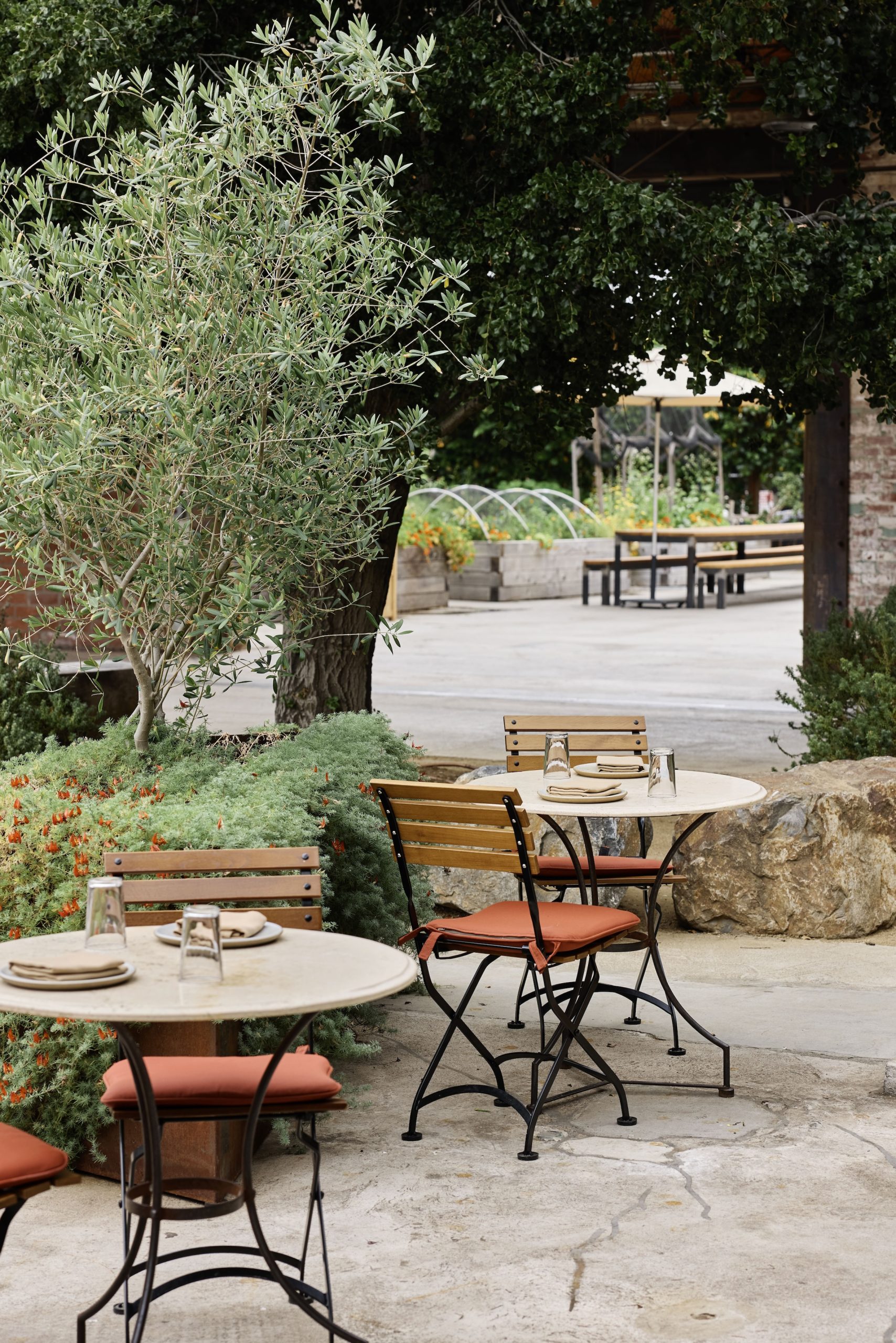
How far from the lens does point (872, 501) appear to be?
1104 centimetres

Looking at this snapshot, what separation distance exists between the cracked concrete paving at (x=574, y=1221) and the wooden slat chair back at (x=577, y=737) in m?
0.98

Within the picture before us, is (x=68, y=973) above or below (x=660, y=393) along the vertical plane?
below

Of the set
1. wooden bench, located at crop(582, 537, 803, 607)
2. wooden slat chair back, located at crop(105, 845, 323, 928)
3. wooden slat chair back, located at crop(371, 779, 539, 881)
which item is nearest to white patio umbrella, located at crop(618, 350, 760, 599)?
wooden bench, located at crop(582, 537, 803, 607)

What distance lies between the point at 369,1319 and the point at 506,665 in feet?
41.1

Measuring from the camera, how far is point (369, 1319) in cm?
338

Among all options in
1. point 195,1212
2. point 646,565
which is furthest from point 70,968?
point 646,565

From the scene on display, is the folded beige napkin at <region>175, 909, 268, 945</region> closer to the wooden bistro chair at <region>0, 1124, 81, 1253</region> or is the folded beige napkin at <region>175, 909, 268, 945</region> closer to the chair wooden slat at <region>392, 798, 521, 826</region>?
the wooden bistro chair at <region>0, 1124, 81, 1253</region>

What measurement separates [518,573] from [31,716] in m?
16.2

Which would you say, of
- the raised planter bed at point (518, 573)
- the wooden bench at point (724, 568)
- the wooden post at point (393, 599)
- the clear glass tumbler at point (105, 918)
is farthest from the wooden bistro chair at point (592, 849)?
the raised planter bed at point (518, 573)

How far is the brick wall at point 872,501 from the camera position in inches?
432

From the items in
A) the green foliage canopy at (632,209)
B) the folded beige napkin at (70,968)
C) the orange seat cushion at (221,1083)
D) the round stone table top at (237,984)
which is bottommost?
the orange seat cushion at (221,1083)

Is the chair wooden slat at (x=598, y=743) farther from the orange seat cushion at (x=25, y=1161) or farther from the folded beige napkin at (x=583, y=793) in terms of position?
the orange seat cushion at (x=25, y=1161)

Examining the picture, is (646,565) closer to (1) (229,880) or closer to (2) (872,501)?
(2) (872,501)

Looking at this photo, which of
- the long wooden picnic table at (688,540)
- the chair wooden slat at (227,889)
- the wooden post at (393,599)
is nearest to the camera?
the chair wooden slat at (227,889)
